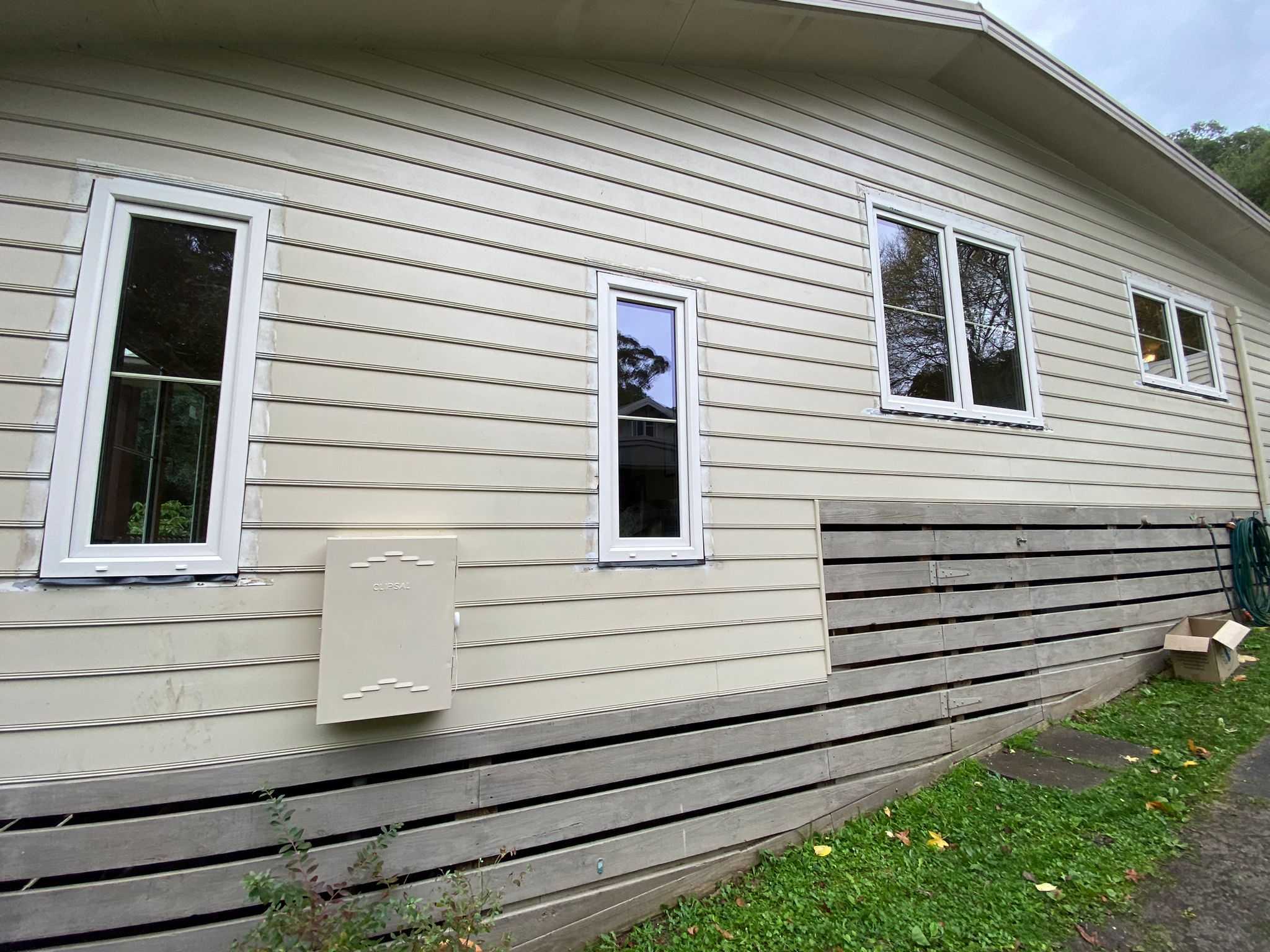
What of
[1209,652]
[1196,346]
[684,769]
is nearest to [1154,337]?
[1196,346]

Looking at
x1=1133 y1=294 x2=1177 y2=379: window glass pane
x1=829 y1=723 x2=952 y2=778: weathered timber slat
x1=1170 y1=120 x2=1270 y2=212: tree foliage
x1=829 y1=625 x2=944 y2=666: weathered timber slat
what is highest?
x1=1170 y1=120 x2=1270 y2=212: tree foliage

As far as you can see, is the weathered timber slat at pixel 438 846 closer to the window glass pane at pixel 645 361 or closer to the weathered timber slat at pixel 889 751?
the weathered timber slat at pixel 889 751

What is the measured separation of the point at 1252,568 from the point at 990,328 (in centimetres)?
395

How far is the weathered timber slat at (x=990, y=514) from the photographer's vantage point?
325 cm

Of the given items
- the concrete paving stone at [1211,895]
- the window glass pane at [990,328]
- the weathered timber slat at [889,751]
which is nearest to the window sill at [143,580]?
the weathered timber slat at [889,751]

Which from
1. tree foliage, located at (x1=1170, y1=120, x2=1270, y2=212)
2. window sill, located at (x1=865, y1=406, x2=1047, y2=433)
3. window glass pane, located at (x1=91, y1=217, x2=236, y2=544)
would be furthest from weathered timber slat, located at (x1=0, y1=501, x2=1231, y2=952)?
tree foliage, located at (x1=1170, y1=120, x2=1270, y2=212)

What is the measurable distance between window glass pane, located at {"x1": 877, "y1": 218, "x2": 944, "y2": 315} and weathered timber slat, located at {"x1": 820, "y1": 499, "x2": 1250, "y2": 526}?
1.38 m

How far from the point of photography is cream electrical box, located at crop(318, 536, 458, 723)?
2.04 m

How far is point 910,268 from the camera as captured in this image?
12.6 feet

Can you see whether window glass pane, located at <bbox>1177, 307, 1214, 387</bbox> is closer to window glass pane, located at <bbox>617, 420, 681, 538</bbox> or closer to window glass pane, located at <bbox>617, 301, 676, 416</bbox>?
window glass pane, located at <bbox>617, 301, 676, 416</bbox>

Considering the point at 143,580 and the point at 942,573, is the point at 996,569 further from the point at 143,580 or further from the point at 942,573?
the point at 143,580

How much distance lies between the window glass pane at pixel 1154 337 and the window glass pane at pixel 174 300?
6.77 m

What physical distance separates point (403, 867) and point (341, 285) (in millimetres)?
2355

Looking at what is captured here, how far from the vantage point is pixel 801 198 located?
3.42 m
